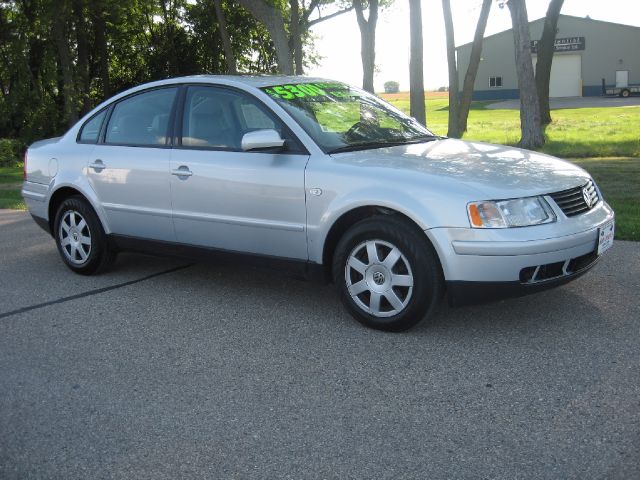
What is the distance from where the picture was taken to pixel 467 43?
66062mm

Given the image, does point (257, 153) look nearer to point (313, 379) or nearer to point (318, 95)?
point (318, 95)

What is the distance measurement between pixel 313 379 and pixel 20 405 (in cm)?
154

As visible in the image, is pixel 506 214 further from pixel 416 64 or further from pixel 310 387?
pixel 416 64

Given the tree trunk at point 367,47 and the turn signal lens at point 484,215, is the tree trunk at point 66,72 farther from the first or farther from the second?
the turn signal lens at point 484,215

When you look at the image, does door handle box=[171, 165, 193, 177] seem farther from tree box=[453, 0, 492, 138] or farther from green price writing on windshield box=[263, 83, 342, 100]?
tree box=[453, 0, 492, 138]

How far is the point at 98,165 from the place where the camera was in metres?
6.47

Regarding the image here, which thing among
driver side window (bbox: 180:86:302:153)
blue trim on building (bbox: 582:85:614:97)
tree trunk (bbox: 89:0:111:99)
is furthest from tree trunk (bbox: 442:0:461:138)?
blue trim on building (bbox: 582:85:614:97)

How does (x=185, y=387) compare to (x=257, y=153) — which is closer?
(x=185, y=387)

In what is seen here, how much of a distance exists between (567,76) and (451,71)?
43.2 metres

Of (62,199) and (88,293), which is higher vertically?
(62,199)

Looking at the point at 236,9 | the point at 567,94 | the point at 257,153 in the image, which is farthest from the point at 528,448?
the point at 567,94

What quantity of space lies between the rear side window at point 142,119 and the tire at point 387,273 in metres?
2.01

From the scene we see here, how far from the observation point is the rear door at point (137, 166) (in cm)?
603

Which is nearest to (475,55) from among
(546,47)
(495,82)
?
(546,47)
